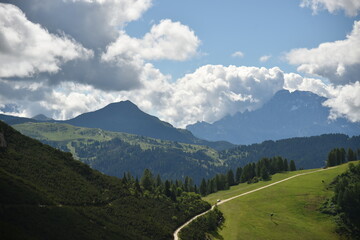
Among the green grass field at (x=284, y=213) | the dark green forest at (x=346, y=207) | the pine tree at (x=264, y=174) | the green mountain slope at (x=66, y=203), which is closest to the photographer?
the green mountain slope at (x=66, y=203)

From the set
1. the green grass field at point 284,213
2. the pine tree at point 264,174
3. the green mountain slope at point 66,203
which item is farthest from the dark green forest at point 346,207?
the pine tree at point 264,174

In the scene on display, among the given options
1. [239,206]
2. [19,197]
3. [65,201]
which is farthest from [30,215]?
[239,206]

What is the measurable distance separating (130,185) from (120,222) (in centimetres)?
4095

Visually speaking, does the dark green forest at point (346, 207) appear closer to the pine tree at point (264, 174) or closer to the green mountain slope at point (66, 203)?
the green mountain slope at point (66, 203)

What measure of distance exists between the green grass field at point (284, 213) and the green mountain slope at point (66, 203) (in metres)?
16.7

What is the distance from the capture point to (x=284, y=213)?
131750mm

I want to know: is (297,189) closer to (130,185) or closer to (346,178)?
(346,178)

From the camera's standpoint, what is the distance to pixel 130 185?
132250 millimetres

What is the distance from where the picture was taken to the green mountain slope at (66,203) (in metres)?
68.4

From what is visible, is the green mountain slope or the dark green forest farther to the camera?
the dark green forest

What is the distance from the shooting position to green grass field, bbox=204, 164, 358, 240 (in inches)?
4494

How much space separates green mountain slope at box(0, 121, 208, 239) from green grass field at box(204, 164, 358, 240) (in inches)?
656

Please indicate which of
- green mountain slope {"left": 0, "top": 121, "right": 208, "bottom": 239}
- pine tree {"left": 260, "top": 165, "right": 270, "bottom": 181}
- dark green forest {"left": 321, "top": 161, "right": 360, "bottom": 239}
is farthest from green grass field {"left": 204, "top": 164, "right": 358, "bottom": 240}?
Answer: pine tree {"left": 260, "top": 165, "right": 270, "bottom": 181}

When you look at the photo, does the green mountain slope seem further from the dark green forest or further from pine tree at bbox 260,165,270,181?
pine tree at bbox 260,165,270,181
